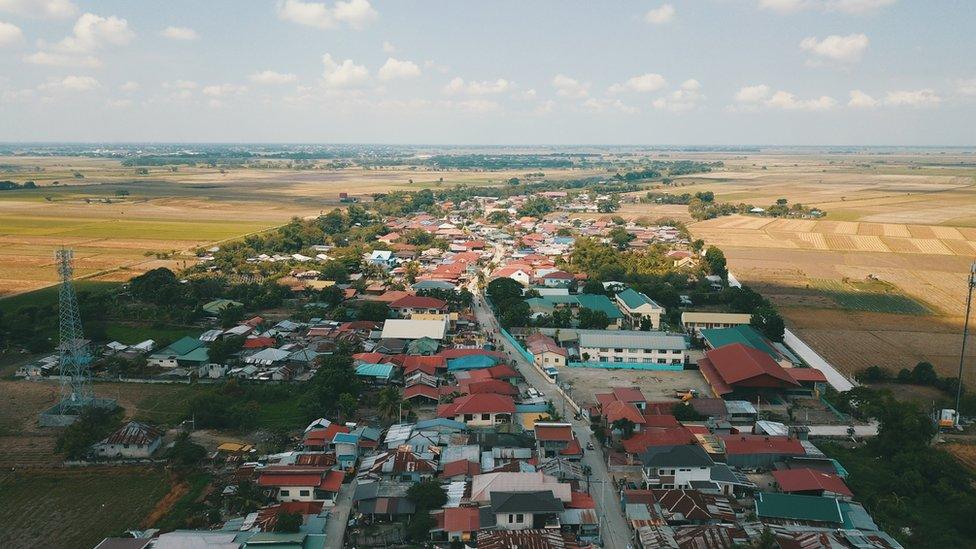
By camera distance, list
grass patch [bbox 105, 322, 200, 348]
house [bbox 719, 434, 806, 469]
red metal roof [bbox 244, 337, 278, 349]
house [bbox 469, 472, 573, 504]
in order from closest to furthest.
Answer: house [bbox 469, 472, 573, 504] → house [bbox 719, 434, 806, 469] → red metal roof [bbox 244, 337, 278, 349] → grass patch [bbox 105, 322, 200, 348]

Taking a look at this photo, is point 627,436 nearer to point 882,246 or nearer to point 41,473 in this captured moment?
point 41,473

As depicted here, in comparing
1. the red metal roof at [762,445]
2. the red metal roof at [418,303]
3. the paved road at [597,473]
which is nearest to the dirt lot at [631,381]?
the paved road at [597,473]

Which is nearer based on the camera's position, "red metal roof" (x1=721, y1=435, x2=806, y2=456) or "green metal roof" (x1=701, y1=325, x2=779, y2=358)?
"red metal roof" (x1=721, y1=435, x2=806, y2=456)

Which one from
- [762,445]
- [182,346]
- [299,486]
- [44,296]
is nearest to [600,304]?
[762,445]

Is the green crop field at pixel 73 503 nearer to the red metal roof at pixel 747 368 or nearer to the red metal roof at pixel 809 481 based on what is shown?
the red metal roof at pixel 809 481

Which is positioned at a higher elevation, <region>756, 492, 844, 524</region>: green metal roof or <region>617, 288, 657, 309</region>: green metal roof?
<region>617, 288, 657, 309</region>: green metal roof

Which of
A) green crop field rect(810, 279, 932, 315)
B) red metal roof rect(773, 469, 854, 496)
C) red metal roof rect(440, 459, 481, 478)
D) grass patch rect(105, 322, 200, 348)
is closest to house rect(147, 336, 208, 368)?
grass patch rect(105, 322, 200, 348)

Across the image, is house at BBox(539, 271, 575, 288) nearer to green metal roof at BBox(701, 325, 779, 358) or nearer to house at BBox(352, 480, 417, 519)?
green metal roof at BBox(701, 325, 779, 358)

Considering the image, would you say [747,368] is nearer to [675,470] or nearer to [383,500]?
[675,470]
